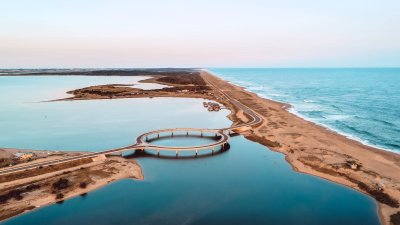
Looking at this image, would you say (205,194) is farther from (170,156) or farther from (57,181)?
(57,181)

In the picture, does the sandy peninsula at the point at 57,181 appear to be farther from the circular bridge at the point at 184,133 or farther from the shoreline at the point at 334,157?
the shoreline at the point at 334,157

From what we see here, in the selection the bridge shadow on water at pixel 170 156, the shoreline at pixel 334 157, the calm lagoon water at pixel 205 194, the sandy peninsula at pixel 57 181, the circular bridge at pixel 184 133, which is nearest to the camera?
the calm lagoon water at pixel 205 194

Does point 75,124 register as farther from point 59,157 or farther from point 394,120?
point 394,120

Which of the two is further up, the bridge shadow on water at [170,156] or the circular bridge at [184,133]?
the circular bridge at [184,133]

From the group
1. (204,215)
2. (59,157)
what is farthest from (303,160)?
(59,157)

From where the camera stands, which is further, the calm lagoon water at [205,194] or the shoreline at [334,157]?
the shoreline at [334,157]

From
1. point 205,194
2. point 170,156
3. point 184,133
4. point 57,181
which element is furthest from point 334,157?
point 57,181

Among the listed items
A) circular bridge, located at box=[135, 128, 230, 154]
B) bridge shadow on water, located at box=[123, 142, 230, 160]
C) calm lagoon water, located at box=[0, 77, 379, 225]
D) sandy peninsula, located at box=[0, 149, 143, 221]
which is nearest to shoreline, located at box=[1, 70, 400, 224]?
calm lagoon water, located at box=[0, 77, 379, 225]

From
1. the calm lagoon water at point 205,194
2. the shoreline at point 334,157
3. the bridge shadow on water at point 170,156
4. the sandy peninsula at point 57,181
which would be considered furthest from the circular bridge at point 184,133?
the shoreline at point 334,157

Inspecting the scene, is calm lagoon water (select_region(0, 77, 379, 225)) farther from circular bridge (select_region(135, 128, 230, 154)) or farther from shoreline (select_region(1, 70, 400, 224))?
circular bridge (select_region(135, 128, 230, 154))
